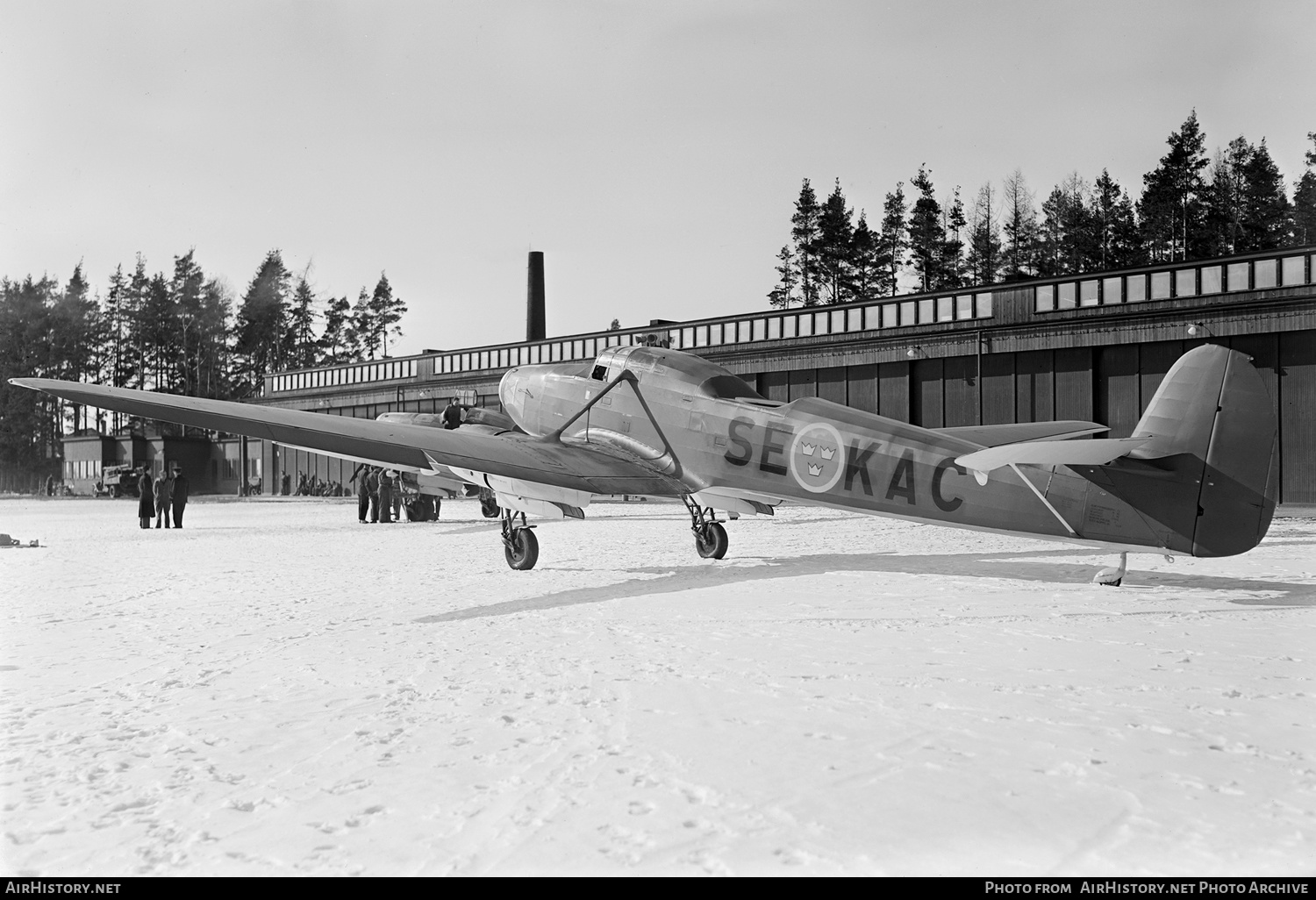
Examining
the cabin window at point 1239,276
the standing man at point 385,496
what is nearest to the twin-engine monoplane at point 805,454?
the standing man at point 385,496

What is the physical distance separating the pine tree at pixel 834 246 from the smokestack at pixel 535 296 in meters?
24.0

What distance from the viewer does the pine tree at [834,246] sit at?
73375mm

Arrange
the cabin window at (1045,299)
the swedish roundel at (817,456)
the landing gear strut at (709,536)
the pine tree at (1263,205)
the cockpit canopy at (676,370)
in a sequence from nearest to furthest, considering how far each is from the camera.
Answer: the swedish roundel at (817,456)
the cockpit canopy at (676,370)
the landing gear strut at (709,536)
the cabin window at (1045,299)
the pine tree at (1263,205)

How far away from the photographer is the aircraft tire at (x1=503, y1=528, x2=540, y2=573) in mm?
13055

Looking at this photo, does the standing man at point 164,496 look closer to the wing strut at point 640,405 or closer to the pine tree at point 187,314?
the wing strut at point 640,405

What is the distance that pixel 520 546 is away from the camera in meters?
13.1

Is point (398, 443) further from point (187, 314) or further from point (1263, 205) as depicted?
point (187, 314)

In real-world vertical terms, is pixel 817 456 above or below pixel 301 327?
below

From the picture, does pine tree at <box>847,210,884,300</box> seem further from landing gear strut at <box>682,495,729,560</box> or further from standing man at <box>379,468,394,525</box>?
landing gear strut at <box>682,495,729,560</box>

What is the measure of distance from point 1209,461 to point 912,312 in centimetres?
2922

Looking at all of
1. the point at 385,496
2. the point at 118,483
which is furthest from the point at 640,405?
the point at 118,483

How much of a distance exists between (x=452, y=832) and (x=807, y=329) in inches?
1522

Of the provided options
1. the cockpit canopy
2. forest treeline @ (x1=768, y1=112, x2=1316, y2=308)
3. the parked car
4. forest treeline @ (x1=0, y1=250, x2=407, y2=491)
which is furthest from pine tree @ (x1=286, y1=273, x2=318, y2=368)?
the cockpit canopy

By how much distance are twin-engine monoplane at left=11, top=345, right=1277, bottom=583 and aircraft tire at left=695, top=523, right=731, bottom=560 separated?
4cm
